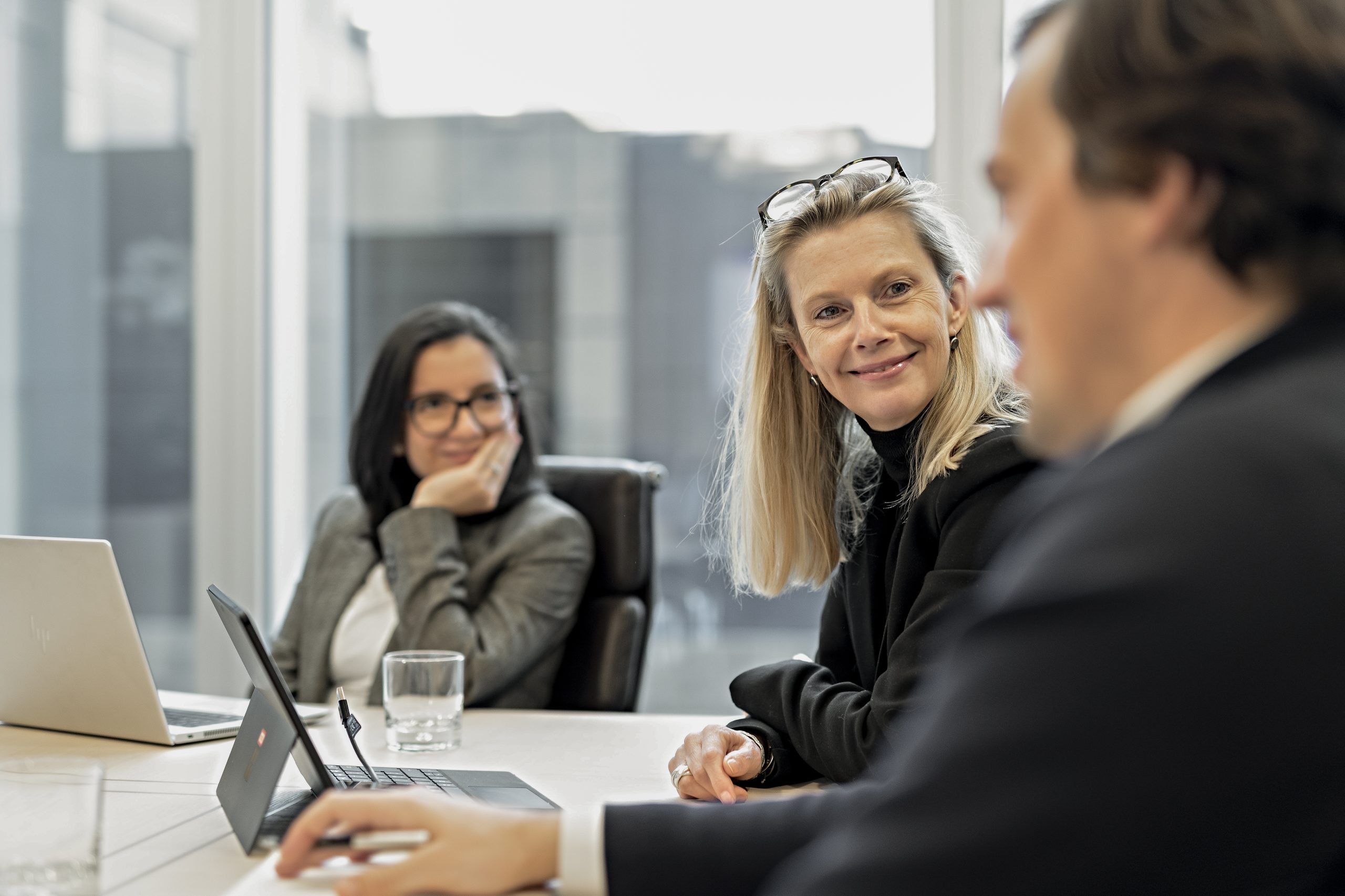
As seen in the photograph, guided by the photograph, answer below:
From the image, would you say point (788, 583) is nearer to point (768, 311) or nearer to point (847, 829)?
point (768, 311)

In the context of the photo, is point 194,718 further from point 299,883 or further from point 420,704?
point 299,883

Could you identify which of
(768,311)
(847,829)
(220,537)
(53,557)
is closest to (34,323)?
(220,537)

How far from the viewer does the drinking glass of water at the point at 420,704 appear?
4.94 feet

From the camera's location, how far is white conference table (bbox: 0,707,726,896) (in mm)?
994

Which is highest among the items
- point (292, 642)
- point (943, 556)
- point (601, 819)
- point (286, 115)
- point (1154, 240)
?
point (286, 115)

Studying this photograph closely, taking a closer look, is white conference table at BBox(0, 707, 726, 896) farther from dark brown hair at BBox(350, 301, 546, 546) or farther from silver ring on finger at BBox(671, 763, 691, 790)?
dark brown hair at BBox(350, 301, 546, 546)

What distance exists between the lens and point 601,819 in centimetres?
83

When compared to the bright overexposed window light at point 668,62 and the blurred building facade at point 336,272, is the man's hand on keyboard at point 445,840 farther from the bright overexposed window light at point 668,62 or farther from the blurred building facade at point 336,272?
the bright overexposed window light at point 668,62

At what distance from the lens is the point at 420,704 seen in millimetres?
1514

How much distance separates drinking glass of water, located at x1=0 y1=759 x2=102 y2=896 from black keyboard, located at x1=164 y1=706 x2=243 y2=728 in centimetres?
70

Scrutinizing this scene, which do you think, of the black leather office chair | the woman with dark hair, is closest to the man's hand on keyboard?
the woman with dark hair

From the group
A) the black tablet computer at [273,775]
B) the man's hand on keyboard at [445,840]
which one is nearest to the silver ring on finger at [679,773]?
the black tablet computer at [273,775]

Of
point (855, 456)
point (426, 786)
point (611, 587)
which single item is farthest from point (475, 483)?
point (426, 786)

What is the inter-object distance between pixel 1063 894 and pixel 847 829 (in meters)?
0.11
